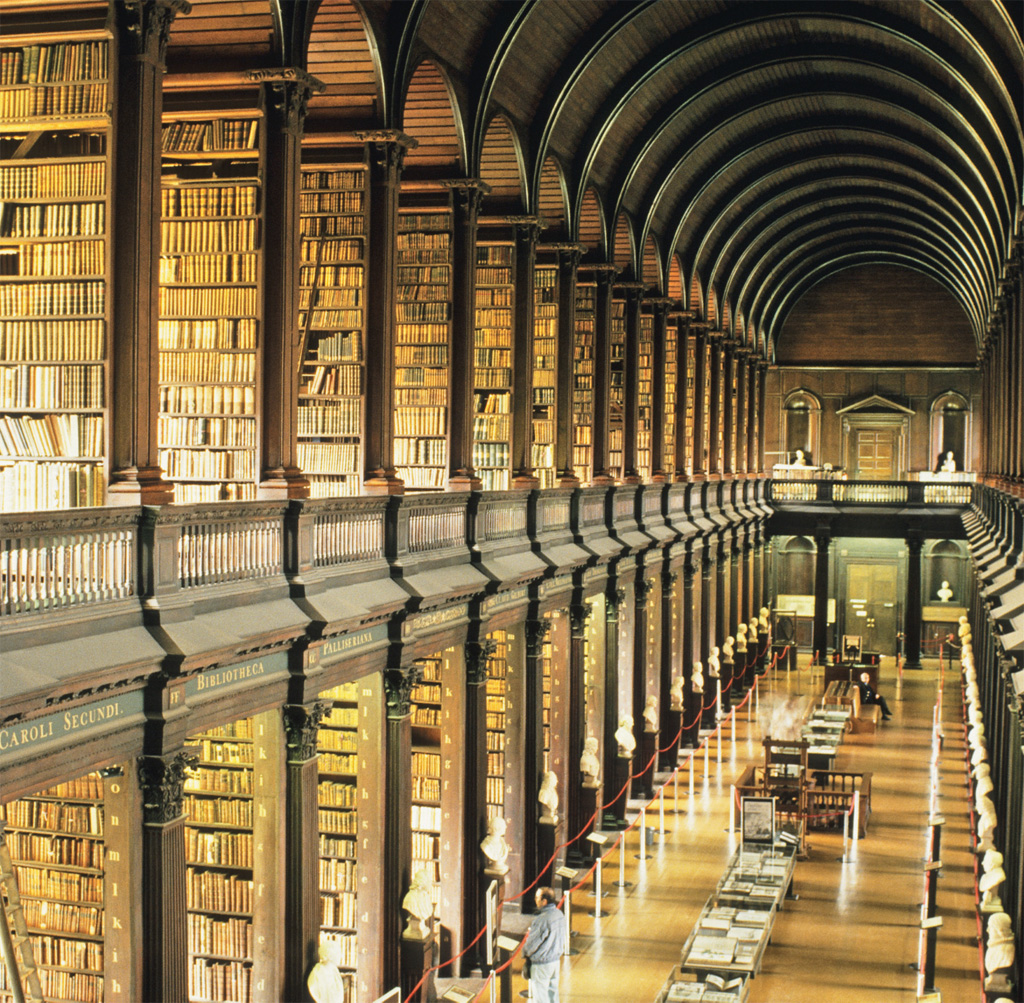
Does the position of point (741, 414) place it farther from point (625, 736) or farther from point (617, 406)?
point (625, 736)

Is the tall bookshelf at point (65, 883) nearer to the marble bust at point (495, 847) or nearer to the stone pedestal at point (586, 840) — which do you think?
the marble bust at point (495, 847)

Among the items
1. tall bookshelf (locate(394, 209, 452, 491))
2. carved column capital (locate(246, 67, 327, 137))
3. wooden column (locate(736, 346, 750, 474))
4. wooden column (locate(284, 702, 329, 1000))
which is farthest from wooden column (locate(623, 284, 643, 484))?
wooden column (locate(736, 346, 750, 474))

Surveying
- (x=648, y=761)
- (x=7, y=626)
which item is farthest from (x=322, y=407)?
(x=648, y=761)

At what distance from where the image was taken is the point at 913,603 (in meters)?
31.0

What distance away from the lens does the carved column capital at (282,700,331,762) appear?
7.75m

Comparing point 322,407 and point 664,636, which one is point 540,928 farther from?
point 664,636

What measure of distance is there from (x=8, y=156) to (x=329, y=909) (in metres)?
5.50

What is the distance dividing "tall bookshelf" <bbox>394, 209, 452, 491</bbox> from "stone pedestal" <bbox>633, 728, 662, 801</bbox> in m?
7.30

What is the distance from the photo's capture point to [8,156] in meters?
7.76

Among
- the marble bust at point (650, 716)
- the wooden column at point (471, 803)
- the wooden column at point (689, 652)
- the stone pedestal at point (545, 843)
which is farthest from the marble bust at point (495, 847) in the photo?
the wooden column at point (689, 652)

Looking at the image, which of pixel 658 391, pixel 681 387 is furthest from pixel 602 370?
pixel 681 387

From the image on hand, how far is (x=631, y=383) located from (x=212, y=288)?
1018 cm

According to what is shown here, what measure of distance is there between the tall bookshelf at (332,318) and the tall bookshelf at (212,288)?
3.60 feet

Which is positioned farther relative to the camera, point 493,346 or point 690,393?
point 690,393
